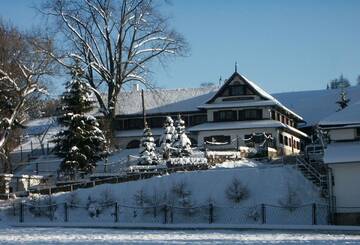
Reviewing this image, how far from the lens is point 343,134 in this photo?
1340 inches

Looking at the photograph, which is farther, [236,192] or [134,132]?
[134,132]

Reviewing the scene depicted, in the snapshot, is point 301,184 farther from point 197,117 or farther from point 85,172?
point 197,117

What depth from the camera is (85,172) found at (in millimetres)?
45688

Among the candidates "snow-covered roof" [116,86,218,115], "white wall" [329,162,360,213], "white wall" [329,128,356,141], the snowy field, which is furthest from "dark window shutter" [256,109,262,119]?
the snowy field

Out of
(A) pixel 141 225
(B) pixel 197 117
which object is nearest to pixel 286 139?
(B) pixel 197 117

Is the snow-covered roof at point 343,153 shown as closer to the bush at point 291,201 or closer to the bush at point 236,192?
the bush at point 291,201

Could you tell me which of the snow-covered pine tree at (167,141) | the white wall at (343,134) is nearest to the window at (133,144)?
the snow-covered pine tree at (167,141)

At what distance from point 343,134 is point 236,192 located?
628cm

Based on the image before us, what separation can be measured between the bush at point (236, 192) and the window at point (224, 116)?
28.4m


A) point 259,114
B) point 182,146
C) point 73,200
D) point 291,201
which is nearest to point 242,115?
point 259,114

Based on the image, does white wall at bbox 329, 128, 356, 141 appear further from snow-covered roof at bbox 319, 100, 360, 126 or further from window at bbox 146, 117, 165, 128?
window at bbox 146, 117, 165, 128

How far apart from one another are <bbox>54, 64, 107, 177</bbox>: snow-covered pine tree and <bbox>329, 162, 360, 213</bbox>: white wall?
19866 millimetres

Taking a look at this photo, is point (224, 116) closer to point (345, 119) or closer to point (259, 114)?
point (259, 114)

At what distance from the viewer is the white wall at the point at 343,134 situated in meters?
33.8
